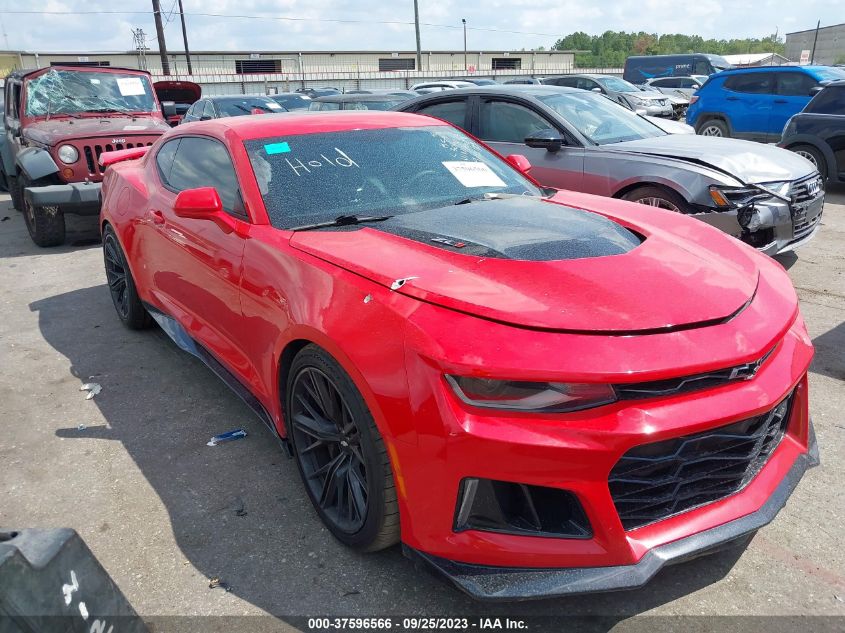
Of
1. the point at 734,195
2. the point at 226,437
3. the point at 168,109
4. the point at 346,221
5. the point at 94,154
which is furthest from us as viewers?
the point at 168,109

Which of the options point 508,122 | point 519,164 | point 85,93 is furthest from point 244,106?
point 519,164

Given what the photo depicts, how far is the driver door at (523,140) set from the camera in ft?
19.7

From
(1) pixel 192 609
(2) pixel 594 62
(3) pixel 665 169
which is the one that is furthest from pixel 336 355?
(2) pixel 594 62

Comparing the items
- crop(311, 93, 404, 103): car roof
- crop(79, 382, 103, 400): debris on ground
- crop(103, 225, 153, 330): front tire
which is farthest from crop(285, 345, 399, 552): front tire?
crop(311, 93, 404, 103): car roof

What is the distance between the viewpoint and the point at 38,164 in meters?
7.49

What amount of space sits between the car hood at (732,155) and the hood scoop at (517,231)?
2885 mm

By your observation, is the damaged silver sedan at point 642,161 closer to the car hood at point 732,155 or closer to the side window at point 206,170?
the car hood at point 732,155

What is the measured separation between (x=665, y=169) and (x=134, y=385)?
14.1 feet

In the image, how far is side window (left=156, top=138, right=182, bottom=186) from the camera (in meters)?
4.20

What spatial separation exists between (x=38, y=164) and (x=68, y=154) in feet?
1.07

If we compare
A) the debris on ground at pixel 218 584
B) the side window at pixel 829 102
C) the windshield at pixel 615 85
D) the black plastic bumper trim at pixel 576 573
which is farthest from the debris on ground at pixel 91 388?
the windshield at pixel 615 85

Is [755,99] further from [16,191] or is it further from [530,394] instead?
[530,394]

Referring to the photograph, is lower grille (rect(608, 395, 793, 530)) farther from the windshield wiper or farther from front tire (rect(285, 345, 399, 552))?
the windshield wiper

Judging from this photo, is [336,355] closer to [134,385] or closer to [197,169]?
[197,169]
